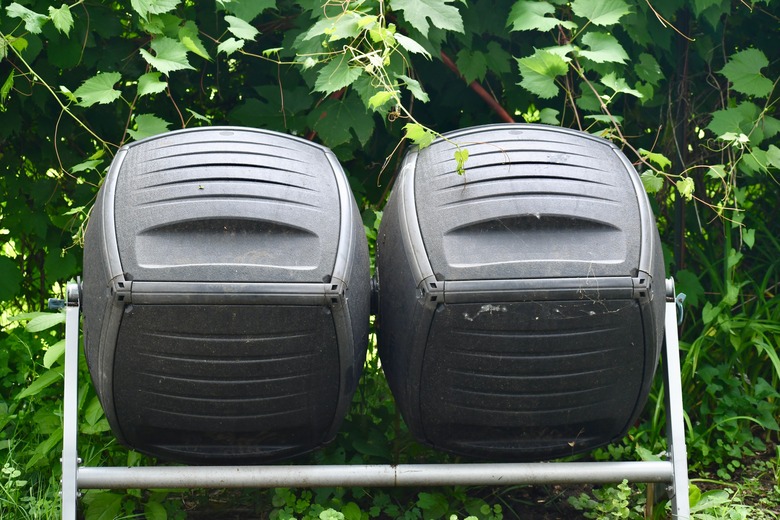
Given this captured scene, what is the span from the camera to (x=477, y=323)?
1949 mm

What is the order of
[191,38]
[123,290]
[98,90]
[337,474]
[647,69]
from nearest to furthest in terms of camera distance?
[123,290] < [337,474] < [98,90] < [191,38] < [647,69]

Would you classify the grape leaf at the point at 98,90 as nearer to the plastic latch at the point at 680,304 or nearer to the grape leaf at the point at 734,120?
the plastic latch at the point at 680,304

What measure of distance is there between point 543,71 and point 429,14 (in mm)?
377

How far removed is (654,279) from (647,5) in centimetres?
122

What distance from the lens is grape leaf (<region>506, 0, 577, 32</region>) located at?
262cm

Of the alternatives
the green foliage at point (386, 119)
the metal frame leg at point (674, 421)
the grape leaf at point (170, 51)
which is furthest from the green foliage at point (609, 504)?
the grape leaf at point (170, 51)

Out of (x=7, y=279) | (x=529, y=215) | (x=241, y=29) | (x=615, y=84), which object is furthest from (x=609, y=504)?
(x=7, y=279)

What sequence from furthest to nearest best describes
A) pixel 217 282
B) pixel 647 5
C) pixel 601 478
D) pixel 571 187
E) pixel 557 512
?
pixel 647 5
pixel 557 512
pixel 601 478
pixel 571 187
pixel 217 282

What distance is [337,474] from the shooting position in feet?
6.97

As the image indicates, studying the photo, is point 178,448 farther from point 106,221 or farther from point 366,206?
point 366,206

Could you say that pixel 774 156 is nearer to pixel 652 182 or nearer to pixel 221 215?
pixel 652 182

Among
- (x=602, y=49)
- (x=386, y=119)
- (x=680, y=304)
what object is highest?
(x=602, y=49)

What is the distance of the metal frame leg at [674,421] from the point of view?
2.21 m

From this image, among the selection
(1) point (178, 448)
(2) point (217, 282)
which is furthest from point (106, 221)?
(1) point (178, 448)
